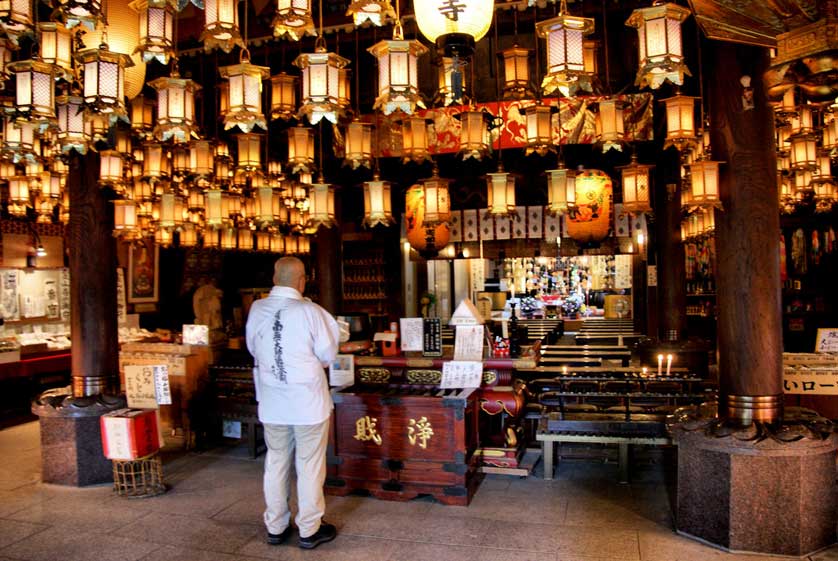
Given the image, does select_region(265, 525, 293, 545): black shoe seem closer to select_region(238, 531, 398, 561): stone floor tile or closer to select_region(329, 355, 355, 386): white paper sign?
select_region(238, 531, 398, 561): stone floor tile

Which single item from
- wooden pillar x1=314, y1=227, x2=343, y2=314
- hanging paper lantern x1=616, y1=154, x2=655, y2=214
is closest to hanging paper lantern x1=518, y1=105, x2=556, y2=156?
hanging paper lantern x1=616, y1=154, x2=655, y2=214

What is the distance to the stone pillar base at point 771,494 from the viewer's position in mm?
4328

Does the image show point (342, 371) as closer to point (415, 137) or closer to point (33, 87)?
point (415, 137)

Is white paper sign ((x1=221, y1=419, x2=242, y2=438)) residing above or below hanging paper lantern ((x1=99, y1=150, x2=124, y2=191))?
below

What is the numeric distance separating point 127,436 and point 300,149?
3496mm

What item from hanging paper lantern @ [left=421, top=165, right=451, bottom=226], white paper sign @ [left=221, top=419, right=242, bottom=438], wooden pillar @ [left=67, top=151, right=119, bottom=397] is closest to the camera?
wooden pillar @ [left=67, top=151, right=119, bottom=397]

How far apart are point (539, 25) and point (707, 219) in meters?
6.44

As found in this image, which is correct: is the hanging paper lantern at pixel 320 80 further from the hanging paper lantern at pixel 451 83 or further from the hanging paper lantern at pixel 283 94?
the hanging paper lantern at pixel 283 94

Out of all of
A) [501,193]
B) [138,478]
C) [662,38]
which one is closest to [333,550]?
[138,478]

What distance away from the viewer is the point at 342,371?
6672 millimetres

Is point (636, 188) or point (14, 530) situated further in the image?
point (636, 188)

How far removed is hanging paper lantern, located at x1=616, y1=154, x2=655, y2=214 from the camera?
7.64 metres

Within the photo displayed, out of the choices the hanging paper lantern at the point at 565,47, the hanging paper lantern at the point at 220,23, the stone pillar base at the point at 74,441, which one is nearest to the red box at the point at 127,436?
the stone pillar base at the point at 74,441

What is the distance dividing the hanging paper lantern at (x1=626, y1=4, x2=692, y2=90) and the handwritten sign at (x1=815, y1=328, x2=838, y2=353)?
17.1 feet
